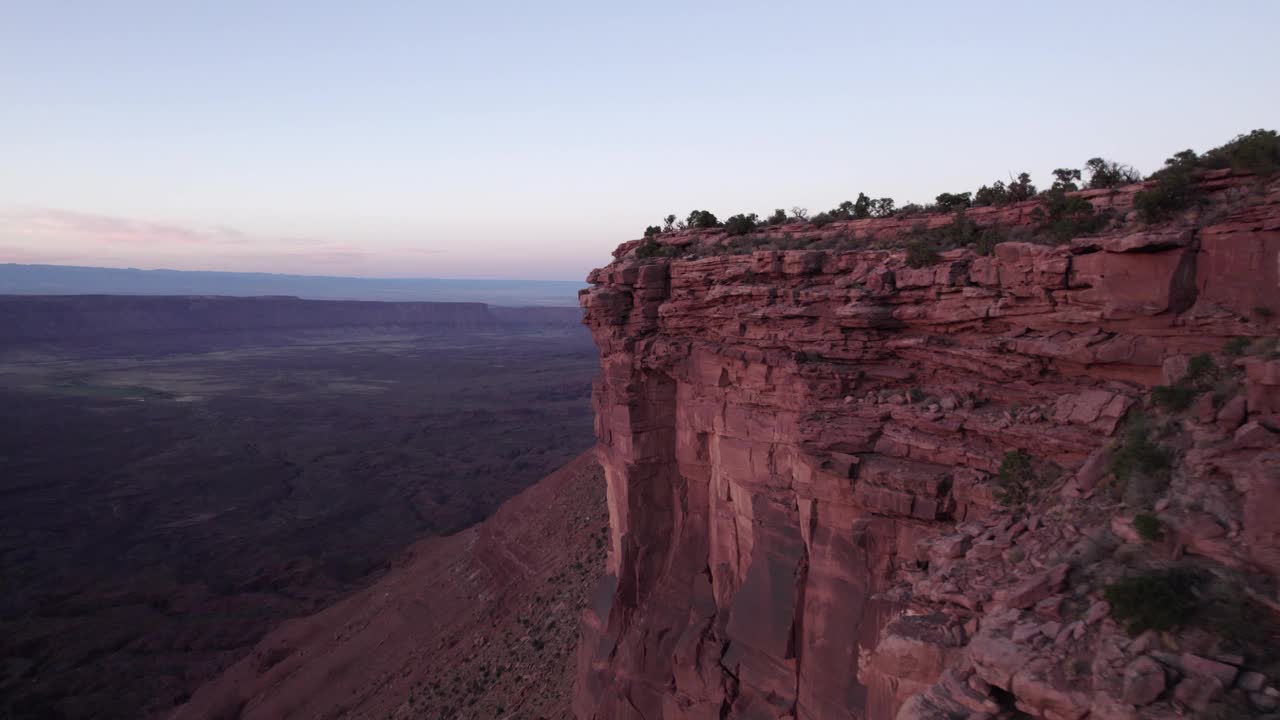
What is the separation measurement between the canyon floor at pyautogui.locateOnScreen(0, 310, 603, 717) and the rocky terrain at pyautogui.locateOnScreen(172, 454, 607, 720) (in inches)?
136

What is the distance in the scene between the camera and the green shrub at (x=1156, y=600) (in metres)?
5.58

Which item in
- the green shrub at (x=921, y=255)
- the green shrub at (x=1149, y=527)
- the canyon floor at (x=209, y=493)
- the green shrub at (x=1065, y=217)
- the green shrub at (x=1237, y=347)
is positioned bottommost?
the canyon floor at (x=209, y=493)

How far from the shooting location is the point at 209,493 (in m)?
50.7

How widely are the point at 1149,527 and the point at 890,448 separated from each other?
16.5 ft

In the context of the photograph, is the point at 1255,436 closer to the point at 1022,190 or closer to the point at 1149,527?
the point at 1149,527

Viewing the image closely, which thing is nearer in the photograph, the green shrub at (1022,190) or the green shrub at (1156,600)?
the green shrub at (1156,600)

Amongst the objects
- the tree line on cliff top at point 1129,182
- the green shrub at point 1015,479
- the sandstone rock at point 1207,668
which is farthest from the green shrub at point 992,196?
the sandstone rock at point 1207,668

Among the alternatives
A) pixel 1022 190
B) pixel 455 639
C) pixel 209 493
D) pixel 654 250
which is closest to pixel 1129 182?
pixel 1022 190

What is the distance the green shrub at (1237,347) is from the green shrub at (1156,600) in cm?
306

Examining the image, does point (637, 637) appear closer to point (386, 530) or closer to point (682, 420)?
point (682, 420)

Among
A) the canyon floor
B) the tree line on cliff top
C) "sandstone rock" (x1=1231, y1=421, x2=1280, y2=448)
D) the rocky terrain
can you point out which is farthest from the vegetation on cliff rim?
the canyon floor

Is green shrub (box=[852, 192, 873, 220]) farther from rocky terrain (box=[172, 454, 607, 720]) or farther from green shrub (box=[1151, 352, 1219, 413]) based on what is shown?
rocky terrain (box=[172, 454, 607, 720])

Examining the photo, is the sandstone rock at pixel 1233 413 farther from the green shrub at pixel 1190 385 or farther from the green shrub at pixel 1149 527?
the green shrub at pixel 1149 527

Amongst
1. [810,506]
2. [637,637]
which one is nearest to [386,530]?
[637,637]
